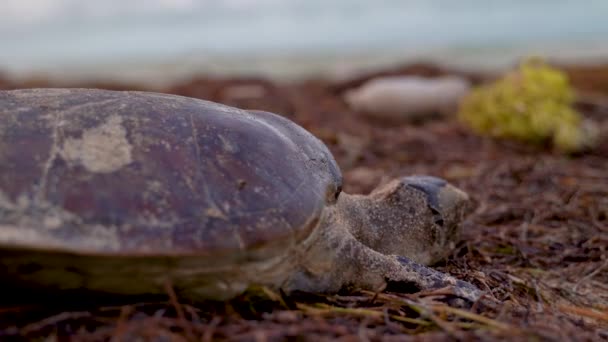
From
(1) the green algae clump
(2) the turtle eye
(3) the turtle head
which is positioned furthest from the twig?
(1) the green algae clump

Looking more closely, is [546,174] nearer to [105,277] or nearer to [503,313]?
[503,313]

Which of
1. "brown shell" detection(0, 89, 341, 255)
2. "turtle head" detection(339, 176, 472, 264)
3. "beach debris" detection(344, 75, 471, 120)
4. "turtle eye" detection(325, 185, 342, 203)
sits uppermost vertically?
"brown shell" detection(0, 89, 341, 255)

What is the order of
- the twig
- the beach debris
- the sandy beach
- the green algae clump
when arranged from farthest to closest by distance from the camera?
1. the beach debris
2. the green algae clump
3. the twig
4. the sandy beach

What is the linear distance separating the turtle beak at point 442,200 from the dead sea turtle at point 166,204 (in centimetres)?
38

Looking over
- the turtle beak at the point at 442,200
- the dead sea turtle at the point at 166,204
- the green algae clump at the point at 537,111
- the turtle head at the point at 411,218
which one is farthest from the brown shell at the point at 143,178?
the green algae clump at the point at 537,111

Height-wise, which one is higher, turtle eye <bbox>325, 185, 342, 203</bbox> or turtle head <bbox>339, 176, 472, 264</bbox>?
turtle eye <bbox>325, 185, 342, 203</bbox>

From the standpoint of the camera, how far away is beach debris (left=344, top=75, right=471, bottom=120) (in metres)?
7.95

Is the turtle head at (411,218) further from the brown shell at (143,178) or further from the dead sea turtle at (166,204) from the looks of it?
the brown shell at (143,178)

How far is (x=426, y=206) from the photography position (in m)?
2.32

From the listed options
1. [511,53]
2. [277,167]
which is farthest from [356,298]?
[511,53]

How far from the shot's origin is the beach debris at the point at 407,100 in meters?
7.95

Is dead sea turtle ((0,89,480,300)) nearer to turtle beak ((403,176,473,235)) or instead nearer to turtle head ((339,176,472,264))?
turtle head ((339,176,472,264))

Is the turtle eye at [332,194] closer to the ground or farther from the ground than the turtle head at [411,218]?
farther from the ground

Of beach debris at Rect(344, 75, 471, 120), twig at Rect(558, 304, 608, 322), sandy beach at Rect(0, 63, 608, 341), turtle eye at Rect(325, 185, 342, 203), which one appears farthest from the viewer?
beach debris at Rect(344, 75, 471, 120)
